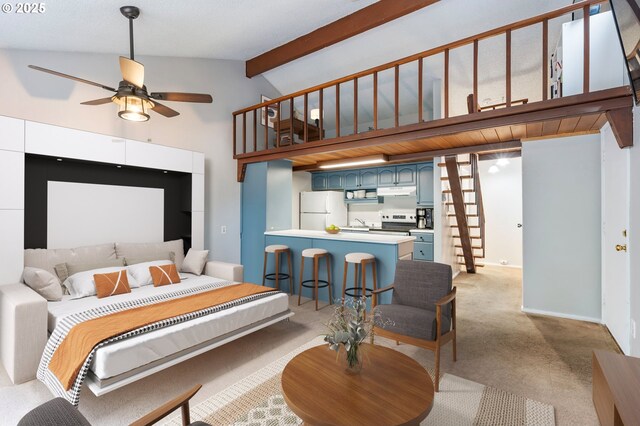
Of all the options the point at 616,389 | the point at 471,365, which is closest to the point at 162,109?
the point at 471,365

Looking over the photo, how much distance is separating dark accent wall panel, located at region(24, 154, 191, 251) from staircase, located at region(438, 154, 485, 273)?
4103 millimetres

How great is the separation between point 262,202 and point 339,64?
275 cm

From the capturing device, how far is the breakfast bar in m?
3.88

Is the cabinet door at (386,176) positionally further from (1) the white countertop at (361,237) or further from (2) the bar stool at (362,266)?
(2) the bar stool at (362,266)

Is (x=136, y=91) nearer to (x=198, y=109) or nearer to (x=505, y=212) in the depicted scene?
(x=198, y=109)

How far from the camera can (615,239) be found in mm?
3080

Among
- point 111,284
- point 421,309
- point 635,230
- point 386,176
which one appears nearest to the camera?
point 635,230

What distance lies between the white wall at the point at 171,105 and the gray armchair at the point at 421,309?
3.25m

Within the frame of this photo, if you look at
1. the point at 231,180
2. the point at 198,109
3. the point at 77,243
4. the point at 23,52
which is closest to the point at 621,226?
the point at 231,180

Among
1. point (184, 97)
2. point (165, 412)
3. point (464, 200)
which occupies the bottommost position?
point (165, 412)

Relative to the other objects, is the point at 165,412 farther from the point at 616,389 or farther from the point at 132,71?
the point at 132,71

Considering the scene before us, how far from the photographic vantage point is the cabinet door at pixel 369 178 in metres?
6.55

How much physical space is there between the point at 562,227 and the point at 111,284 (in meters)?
5.14

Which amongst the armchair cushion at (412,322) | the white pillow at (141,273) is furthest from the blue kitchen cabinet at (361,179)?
the white pillow at (141,273)
